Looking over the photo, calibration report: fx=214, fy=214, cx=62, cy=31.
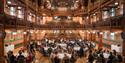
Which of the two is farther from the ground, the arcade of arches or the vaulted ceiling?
the vaulted ceiling

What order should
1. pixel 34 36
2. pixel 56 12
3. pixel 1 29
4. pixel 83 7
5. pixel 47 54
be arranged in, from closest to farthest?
pixel 1 29 < pixel 47 54 < pixel 34 36 < pixel 83 7 < pixel 56 12

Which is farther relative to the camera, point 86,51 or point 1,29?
point 86,51

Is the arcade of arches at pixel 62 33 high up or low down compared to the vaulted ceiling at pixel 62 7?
down

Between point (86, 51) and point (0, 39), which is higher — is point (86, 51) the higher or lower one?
the lower one

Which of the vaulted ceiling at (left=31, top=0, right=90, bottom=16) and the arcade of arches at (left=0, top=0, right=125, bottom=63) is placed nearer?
the arcade of arches at (left=0, top=0, right=125, bottom=63)

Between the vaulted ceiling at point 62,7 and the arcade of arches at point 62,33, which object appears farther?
the vaulted ceiling at point 62,7

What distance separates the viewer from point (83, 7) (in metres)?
41.4

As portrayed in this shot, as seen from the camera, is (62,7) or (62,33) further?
(62,7)

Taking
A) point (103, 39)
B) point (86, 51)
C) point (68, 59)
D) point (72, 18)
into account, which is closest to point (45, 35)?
point (72, 18)

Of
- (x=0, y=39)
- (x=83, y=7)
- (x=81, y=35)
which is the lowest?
(x=81, y=35)

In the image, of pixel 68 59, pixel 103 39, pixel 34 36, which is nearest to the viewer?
pixel 68 59

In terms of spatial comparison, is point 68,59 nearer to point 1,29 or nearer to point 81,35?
point 1,29

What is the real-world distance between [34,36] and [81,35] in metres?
11.0

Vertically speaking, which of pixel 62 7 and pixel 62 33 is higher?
pixel 62 7
